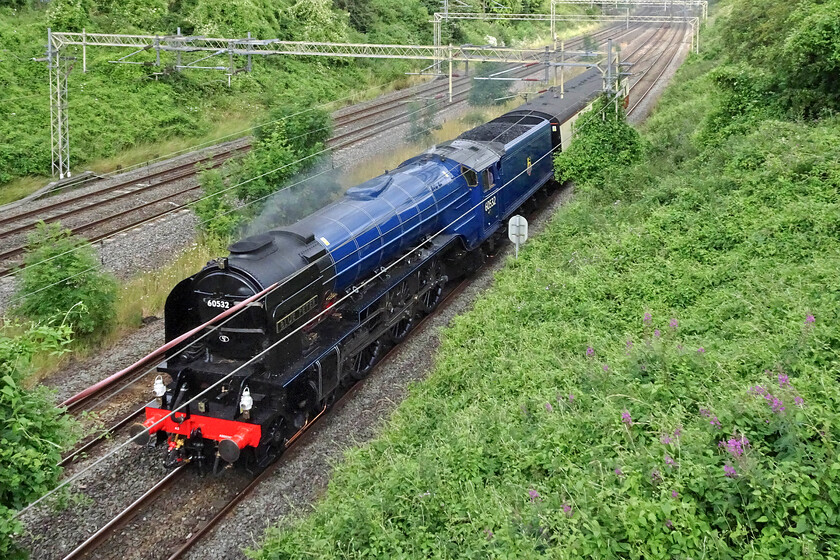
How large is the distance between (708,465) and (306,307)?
21.8 ft

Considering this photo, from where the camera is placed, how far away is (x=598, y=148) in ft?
57.6

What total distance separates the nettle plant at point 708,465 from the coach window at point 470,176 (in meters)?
9.34

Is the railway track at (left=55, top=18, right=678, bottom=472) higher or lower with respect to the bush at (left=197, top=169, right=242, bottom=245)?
lower

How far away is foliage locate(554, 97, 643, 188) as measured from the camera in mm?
17516

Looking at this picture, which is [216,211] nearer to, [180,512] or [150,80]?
[180,512]

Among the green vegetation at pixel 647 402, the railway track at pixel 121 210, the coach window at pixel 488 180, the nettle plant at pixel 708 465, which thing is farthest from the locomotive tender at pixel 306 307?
the railway track at pixel 121 210

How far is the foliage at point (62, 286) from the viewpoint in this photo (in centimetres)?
1310

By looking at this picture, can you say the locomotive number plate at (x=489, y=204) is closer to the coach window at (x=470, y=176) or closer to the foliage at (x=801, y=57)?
the coach window at (x=470, y=176)

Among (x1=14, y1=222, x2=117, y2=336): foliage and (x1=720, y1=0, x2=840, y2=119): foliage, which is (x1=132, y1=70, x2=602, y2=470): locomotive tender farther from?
(x1=720, y1=0, x2=840, y2=119): foliage

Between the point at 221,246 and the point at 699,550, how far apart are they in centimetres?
1500

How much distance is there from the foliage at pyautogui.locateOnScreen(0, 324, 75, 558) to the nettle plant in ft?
14.1

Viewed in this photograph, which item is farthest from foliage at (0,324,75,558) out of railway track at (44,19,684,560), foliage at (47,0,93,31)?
foliage at (47,0,93,31)

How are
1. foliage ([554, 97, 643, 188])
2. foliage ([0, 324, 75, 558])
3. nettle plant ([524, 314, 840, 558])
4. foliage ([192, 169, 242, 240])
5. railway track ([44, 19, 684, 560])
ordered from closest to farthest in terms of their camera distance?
nettle plant ([524, 314, 840, 558])
foliage ([0, 324, 75, 558])
railway track ([44, 19, 684, 560])
foliage ([554, 97, 643, 188])
foliage ([192, 169, 242, 240])

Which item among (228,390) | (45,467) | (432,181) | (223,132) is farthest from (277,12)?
(45,467)
